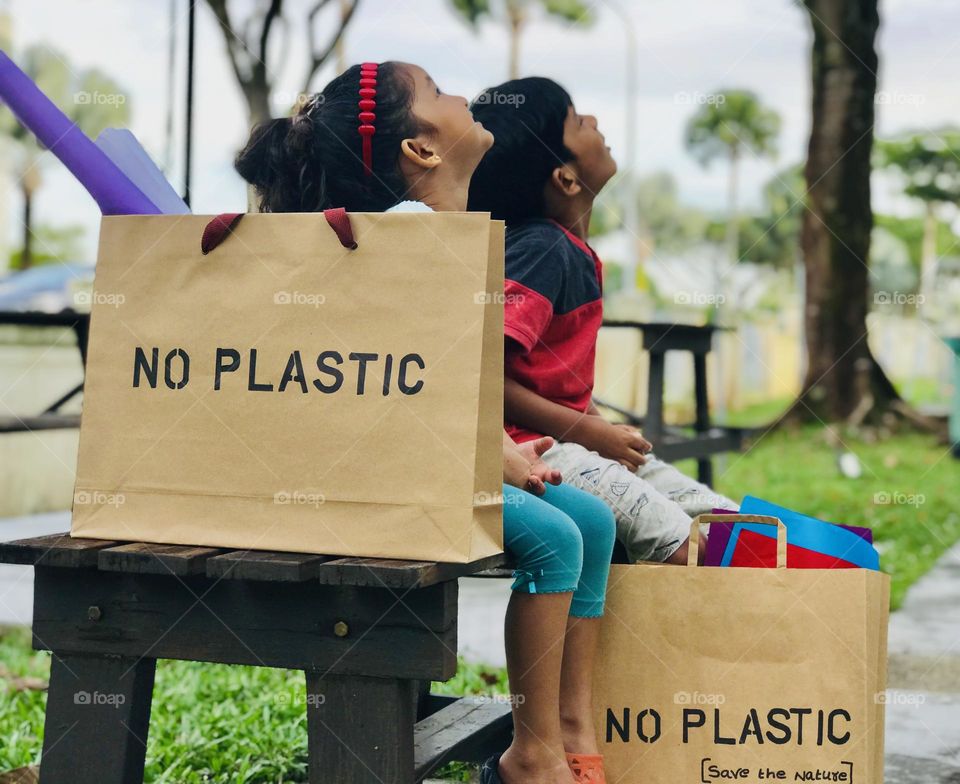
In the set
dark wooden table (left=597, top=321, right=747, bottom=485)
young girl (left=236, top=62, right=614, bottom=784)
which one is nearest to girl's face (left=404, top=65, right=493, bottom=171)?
young girl (left=236, top=62, right=614, bottom=784)

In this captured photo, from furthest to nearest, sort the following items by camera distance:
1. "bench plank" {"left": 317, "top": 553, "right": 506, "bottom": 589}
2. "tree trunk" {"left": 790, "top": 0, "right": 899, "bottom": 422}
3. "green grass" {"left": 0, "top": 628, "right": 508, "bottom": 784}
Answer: "tree trunk" {"left": 790, "top": 0, "right": 899, "bottom": 422} < "green grass" {"left": 0, "top": 628, "right": 508, "bottom": 784} < "bench plank" {"left": 317, "top": 553, "right": 506, "bottom": 589}

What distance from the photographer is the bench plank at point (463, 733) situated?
6.90 feet

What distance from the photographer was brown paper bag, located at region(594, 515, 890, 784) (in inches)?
82.0

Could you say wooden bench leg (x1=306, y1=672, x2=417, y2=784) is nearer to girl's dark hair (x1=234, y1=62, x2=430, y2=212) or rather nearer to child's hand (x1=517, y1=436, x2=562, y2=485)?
child's hand (x1=517, y1=436, x2=562, y2=485)

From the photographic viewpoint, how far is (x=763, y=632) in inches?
82.6

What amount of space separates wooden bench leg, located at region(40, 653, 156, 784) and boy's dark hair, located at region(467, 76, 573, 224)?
52.2 inches

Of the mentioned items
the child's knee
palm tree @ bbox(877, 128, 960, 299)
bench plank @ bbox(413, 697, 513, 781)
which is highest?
palm tree @ bbox(877, 128, 960, 299)

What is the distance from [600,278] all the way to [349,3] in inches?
387

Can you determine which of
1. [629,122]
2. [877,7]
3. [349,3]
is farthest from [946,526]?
[629,122]

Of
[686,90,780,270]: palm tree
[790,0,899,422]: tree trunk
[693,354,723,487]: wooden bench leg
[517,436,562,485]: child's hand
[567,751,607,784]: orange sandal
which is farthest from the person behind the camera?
[686,90,780,270]: palm tree

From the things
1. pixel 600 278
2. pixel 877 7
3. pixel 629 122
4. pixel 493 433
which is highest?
pixel 629 122

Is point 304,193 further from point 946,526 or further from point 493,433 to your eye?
point 946,526

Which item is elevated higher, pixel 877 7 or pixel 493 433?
pixel 877 7

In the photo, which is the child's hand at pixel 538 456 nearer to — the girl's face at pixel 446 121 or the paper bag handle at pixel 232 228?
the paper bag handle at pixel 232 228
